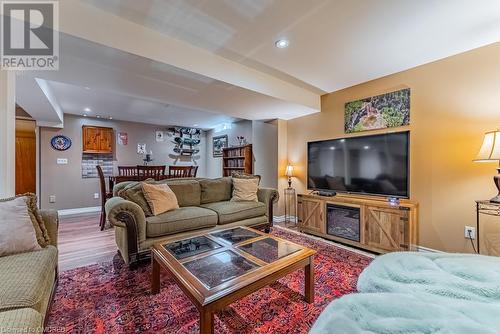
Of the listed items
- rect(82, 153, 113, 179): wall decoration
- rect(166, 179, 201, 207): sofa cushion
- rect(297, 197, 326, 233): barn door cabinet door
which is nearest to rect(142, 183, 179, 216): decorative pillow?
rect(166, 179, 201, 207): sofa cushion

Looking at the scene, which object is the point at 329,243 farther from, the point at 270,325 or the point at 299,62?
the point at 299,62

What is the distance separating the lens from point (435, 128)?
8.46 feet

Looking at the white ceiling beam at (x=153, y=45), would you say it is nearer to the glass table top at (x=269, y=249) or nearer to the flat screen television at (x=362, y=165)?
the flat screen television at (x=362, y=165)

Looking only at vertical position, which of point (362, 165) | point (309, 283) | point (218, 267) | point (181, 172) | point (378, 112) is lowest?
point (309, 283)

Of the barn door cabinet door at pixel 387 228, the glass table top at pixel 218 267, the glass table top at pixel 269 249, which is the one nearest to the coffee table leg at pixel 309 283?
the glass table top at pixel 269 249

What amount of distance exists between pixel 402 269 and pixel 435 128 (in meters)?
2.37

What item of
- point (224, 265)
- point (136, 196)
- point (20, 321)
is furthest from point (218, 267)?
point (136, 196)

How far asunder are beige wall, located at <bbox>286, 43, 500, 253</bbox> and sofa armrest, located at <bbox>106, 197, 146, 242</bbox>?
3.27m

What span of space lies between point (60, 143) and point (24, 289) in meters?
5.03

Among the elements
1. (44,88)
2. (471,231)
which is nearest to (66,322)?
(44,88)

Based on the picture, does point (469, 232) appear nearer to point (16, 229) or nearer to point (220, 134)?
point (16, 229)

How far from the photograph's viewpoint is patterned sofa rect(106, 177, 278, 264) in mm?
2219

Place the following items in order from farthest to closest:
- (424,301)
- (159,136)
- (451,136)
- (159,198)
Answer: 1. (159,136)
2. (159,198)
3. (451,136)
4. (424,301)

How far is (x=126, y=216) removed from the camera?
2193mm
